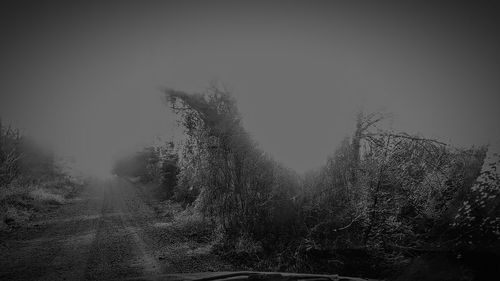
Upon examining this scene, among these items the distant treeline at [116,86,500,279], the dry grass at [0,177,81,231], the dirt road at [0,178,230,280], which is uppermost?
the distant treeline at [116,86,500,279]

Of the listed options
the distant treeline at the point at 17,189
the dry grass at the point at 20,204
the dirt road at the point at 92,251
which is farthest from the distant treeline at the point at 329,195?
the distant treeline at the point at 17,189

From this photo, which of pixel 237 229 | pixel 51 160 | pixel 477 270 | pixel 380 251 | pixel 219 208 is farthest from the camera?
pixel 51 160

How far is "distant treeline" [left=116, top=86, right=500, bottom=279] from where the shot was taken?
7.10 m

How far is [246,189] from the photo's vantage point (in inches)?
390

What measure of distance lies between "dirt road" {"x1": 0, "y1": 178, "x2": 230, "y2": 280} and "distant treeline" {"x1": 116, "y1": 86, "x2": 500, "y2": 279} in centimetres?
179

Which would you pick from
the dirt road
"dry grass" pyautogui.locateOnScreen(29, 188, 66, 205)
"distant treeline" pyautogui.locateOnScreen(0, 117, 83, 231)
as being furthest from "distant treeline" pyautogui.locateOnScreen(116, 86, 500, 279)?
"dry grass" pyautogui.locateOnScreen(29, 188, 66, 205)

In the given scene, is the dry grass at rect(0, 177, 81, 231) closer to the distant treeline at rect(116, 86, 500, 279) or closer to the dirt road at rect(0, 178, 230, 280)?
the dirt road at rect(0, 178, 230, 280)

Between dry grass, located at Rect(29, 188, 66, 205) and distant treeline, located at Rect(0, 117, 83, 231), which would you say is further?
dry grass, located at Rect(29, 188, 66, 205)

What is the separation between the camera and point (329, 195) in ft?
28.8

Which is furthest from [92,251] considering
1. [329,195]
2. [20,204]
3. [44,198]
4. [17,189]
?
[44,198]

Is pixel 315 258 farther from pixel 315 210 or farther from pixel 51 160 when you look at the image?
pixel 51 160

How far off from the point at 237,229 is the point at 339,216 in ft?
11.2

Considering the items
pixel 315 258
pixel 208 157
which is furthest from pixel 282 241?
pixel 208 157

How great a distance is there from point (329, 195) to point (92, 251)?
7.47 meters
